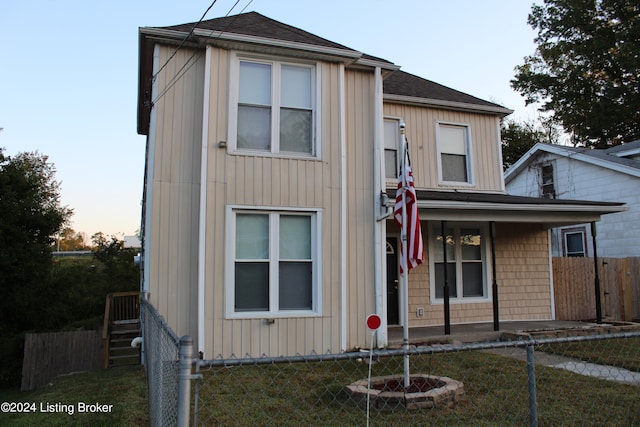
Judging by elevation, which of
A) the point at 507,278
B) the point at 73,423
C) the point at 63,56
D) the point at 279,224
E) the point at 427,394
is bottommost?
the point at 73,423

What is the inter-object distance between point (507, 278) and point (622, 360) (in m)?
4.41

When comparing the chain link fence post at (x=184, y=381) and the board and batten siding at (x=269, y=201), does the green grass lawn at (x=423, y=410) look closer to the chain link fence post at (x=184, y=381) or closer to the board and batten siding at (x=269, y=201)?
the board and batten siding at (x=269, y=201)

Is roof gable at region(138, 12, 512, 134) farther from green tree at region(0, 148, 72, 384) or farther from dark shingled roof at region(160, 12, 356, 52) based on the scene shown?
green tree at region(0, 148, 72, 384)

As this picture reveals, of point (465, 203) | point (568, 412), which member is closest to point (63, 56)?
point (465, 203)

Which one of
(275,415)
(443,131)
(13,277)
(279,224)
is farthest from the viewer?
(13,277)

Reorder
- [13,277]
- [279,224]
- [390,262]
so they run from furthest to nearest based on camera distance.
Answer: [13,277], [390,262], [279,224]

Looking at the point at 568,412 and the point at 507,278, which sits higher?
the point at 507,278

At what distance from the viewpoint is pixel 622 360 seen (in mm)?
7762

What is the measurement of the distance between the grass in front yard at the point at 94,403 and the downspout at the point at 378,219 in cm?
409

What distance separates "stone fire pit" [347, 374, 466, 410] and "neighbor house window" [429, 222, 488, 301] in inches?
237

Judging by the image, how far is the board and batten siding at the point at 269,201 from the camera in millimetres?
7746

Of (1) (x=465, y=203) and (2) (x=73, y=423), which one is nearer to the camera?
(2) (x=73, y=423)

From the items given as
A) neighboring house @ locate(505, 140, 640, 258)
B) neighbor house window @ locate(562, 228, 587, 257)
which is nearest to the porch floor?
neighboring house @ locate(505, 140, 640, 258)

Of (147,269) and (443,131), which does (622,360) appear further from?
(147,269)
